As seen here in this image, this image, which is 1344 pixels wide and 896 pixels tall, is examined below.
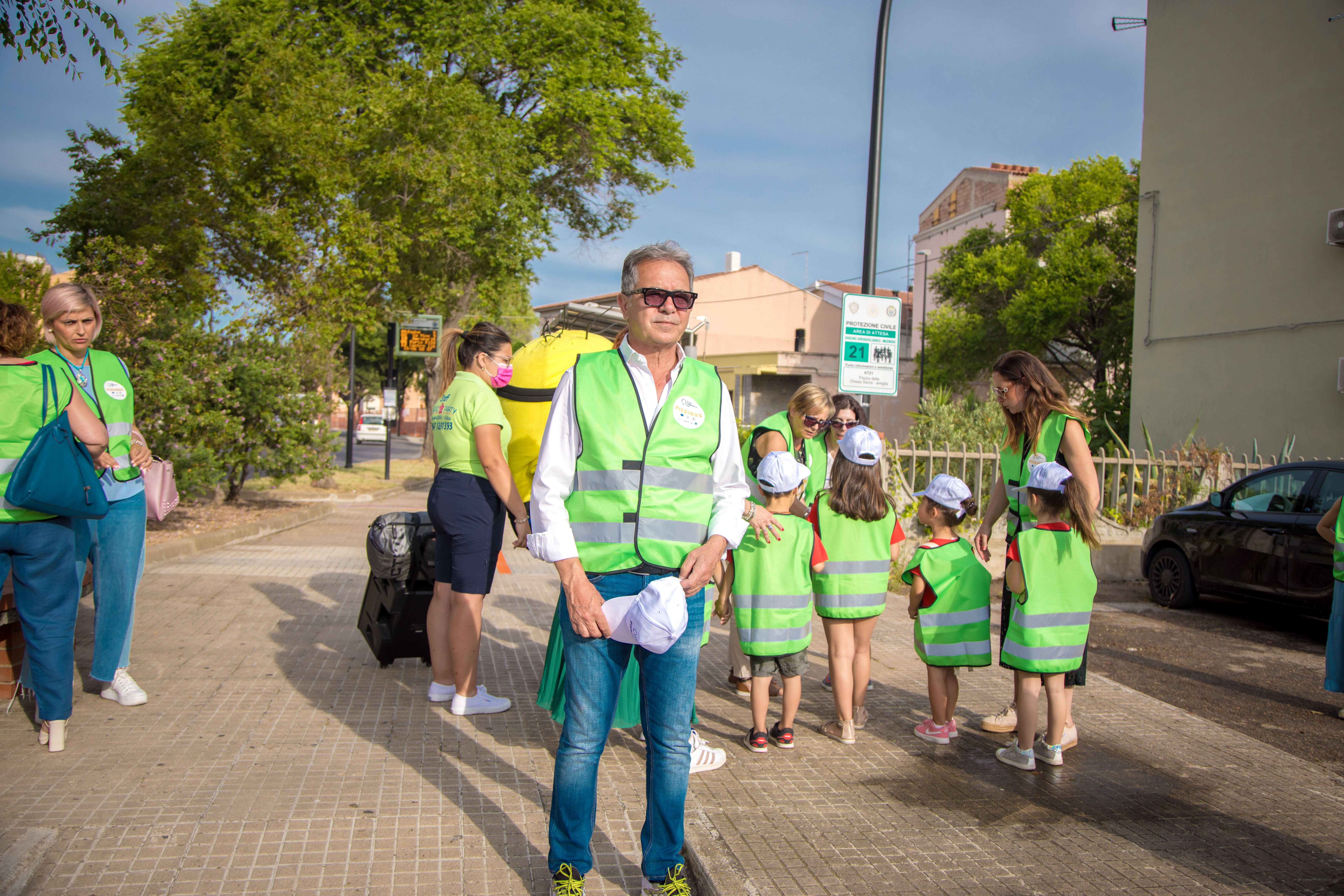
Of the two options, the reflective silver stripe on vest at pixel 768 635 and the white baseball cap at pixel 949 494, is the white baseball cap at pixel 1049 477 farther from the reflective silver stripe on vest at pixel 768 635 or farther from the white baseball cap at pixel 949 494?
the reflective silver stripe on vest at pixel 768 635

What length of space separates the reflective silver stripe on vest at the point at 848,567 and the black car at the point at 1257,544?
15.1ft

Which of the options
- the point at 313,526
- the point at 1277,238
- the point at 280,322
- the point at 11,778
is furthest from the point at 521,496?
the point at 1277,238

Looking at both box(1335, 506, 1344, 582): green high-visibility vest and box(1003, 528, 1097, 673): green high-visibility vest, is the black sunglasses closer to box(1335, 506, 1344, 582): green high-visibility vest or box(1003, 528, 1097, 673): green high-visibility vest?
box(1003, 528, 1097, 673): green high-visibility vest

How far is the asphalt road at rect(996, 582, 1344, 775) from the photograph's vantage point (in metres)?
5.11

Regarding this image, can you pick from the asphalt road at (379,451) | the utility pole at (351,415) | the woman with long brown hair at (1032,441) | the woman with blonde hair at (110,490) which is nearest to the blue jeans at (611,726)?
the woman with long brown hair at (1032,441)

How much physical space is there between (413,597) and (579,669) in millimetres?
2578

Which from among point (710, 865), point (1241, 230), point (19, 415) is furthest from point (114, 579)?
point (1241, 230)

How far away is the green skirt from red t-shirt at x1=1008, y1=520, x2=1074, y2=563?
4.70 ft

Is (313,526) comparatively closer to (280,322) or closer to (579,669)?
(280,322)

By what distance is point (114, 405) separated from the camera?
4.20m

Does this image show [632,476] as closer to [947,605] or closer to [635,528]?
[635,528]

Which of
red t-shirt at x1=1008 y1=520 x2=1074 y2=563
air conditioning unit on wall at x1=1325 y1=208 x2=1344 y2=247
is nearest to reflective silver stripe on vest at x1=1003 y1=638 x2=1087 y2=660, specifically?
red t-shirt at x1=1008 y1=520 x2=1074 y2=563

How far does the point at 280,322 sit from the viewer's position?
14.8m

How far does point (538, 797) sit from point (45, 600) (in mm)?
2239
